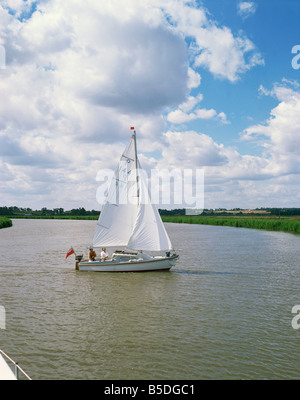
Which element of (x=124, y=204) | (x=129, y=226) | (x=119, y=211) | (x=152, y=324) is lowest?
(x=152, y=324)

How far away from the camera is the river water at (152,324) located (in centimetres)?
1173

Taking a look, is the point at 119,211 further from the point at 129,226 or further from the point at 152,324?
the point at 152,324

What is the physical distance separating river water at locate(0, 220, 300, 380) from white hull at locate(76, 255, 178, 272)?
592mm

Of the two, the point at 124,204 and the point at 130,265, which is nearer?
the point at 130,265

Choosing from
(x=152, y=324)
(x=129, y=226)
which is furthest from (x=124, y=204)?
(x=152, y=324)

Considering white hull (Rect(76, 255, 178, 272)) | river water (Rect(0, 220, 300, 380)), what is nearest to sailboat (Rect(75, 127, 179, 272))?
white hull (Rect(76, 255, 178, 272))

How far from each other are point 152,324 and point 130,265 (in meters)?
12.9

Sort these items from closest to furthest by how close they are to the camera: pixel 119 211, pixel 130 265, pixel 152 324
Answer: pixel 152 324
pixel 130 265
pixel 119 211

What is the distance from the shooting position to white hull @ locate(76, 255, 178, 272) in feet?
94.5

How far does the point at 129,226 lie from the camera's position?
3030 cm

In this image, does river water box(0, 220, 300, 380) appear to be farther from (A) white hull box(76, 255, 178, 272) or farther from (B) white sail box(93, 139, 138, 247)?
(B) white sail box(93, 139, 138, 247)
